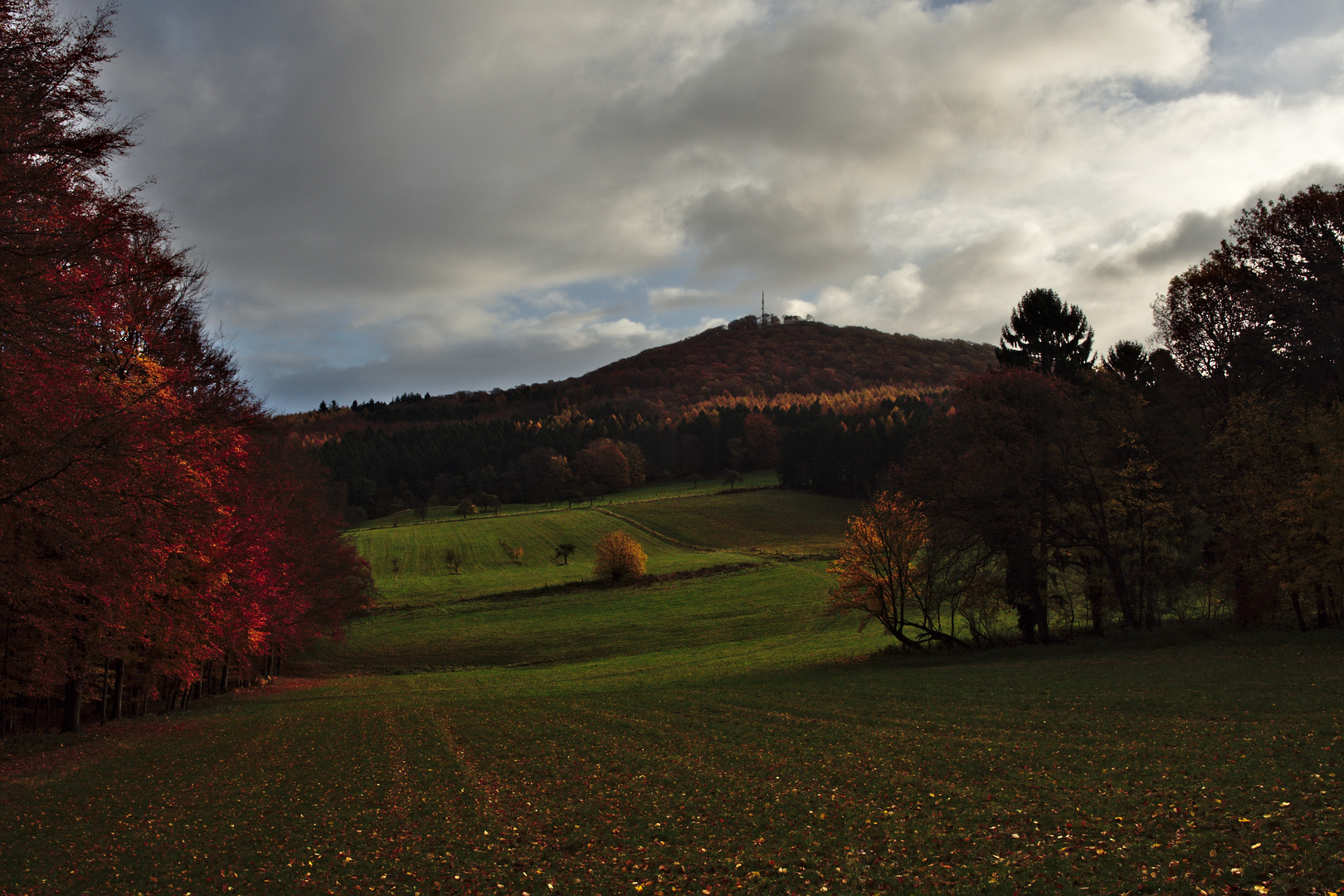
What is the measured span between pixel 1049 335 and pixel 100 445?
42.7 metres

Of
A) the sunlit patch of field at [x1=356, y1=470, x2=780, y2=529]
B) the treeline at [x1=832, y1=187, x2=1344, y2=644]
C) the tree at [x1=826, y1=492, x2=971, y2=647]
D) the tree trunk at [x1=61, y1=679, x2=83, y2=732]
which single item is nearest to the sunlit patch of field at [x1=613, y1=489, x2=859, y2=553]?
the sunlit patch of field at [x1=356, y1=470, x2=780, y2=529]

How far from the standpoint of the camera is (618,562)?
6869 cm

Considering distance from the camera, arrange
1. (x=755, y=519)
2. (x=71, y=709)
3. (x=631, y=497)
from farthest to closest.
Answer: (x=631, y=497) → (x=755, y=519) → (x=71, y=709)

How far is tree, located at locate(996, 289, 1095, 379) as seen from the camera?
41.0m

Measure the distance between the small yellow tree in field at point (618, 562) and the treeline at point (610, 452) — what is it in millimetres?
49660

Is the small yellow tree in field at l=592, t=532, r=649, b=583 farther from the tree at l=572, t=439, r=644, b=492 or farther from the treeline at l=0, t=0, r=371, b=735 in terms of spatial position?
the tree at l=572, t=439, r=644, b=492

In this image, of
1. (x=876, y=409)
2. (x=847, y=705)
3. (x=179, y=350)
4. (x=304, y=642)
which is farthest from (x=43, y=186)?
(x=876, y=409)

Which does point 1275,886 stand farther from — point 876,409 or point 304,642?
point 876,409

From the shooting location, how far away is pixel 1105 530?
31.6 metres

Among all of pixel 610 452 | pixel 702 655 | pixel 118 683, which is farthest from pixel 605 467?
pixel 118 683

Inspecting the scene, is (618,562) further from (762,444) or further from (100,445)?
(762,444)

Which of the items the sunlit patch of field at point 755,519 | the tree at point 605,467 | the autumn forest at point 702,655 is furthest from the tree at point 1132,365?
the tree at point 605,467

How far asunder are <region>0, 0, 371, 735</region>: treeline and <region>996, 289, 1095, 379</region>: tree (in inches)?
1509

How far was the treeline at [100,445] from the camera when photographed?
11.4m
